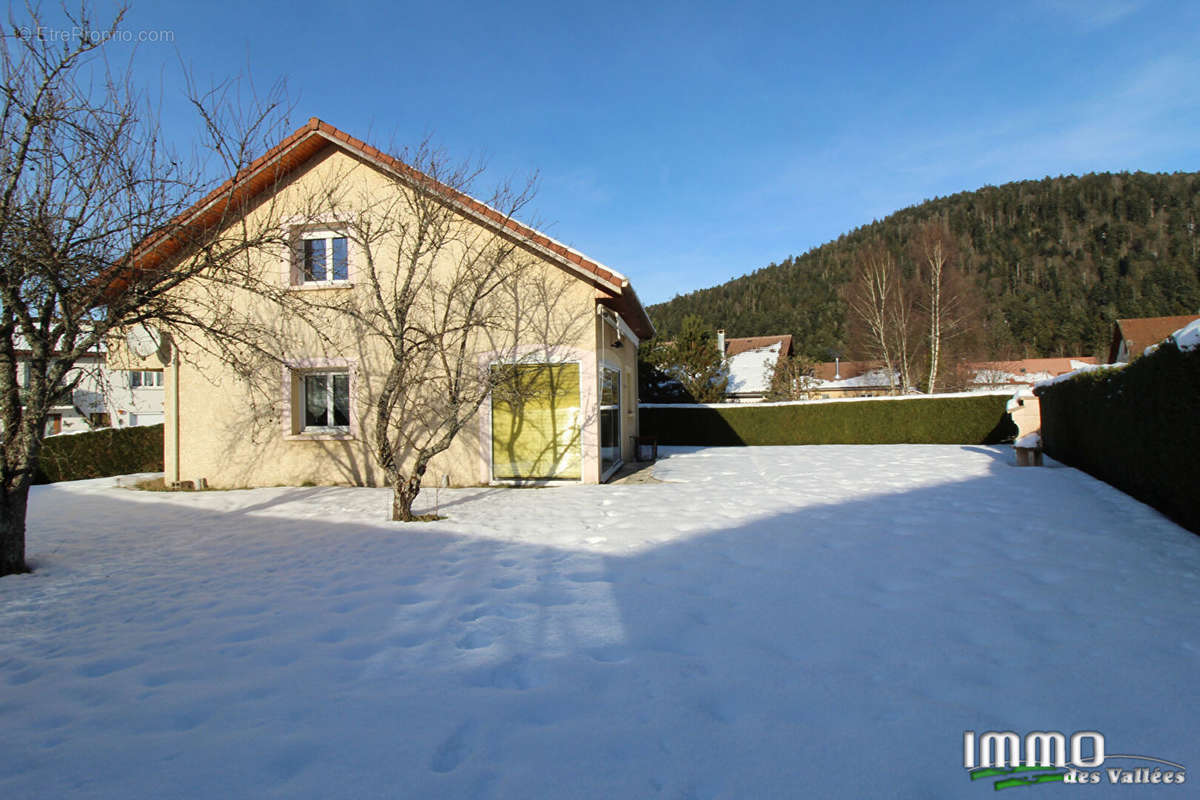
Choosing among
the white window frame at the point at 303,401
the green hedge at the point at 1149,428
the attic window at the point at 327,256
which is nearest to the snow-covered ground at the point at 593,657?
the green hedge at the point at 1149,428

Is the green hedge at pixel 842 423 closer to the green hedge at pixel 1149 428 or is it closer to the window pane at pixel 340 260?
the green hedge at pixel 1149 428

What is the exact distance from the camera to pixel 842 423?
763 inches

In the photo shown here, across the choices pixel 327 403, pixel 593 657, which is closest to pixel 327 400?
pixel 327 403

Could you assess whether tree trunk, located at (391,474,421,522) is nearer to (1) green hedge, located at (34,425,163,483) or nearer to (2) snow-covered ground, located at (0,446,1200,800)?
(2) snow-covered ground, located at (0,446,1200,800)

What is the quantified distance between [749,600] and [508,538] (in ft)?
8.92

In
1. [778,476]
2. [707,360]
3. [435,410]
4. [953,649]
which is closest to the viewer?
[953,649]

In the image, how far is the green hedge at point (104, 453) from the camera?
12.0m

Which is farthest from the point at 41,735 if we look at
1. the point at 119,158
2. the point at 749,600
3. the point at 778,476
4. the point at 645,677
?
the point at 778,476

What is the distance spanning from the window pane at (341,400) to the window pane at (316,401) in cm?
16

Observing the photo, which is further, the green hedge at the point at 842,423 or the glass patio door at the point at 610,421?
the green hedge at the point at 842,423

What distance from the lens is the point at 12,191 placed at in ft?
14.0

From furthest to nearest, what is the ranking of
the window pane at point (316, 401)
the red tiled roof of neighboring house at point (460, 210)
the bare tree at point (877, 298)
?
the bare tree at point (877, 298) < the window pane at point (316, 401) < the red tiled roof of neighboring house at point (460, 210)

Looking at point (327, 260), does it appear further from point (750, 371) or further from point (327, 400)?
point (750, 371)

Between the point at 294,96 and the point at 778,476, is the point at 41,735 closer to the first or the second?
the point at 294,96
